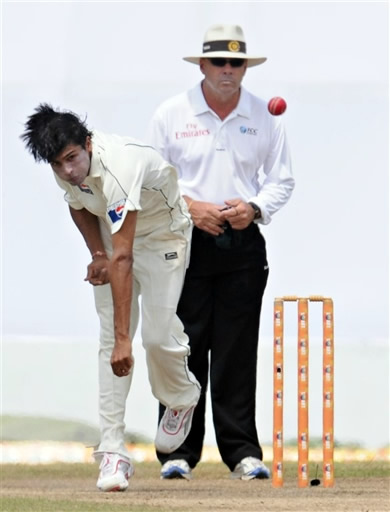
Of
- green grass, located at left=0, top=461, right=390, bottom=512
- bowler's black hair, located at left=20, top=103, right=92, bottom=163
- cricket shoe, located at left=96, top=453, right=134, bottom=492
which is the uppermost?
bowler's black hair, located at left=20, top=103, right=92, bottom=163

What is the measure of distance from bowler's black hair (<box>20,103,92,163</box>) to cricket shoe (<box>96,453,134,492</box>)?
1.24 meters

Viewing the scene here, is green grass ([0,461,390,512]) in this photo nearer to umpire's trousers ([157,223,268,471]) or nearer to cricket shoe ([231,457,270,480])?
cricket shoe ([231,457,270,480])

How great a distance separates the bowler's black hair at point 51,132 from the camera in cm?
569

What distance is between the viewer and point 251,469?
6.61 m

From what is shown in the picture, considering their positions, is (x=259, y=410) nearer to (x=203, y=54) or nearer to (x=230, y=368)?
(x=230, y=368)

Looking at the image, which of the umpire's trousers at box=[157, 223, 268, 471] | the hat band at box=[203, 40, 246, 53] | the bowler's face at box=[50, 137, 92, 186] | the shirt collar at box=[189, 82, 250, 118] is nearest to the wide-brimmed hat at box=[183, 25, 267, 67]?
the hat band at box=[203, 40, 246, 53]

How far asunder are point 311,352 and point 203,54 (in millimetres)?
2176

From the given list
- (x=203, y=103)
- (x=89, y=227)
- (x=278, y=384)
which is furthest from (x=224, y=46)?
(x=278, y=384)

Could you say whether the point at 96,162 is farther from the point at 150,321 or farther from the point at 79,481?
the point at 79,481

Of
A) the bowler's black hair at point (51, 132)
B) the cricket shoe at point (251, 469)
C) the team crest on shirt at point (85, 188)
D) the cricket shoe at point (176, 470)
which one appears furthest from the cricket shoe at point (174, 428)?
the bowler's black hair at point (51, 132)


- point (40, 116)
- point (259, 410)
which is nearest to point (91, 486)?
point (40, 116)

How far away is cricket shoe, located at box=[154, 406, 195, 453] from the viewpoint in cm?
647

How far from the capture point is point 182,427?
649 cm

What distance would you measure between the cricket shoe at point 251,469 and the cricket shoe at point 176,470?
0.22 m
